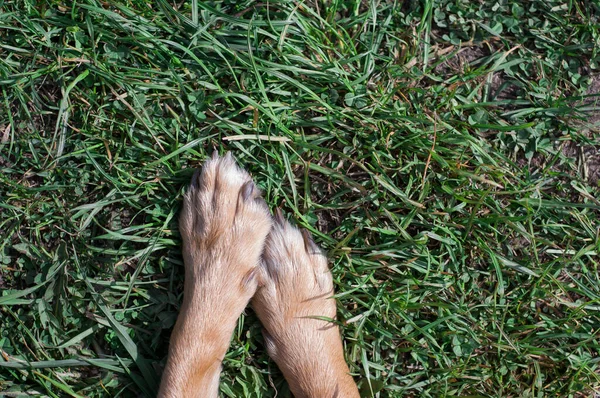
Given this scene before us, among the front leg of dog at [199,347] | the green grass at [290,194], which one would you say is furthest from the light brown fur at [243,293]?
the green grass at [290,194]

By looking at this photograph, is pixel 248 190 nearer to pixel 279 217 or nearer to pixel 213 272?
pixel 279 217

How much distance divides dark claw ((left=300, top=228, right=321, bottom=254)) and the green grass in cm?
8

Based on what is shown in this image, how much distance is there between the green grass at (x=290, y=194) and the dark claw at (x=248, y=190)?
152 millimetres

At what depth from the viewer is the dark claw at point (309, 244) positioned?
357 cm

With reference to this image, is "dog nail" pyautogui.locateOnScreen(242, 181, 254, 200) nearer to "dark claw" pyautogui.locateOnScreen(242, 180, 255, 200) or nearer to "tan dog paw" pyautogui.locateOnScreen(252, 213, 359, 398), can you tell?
"dark claw" pyautogui.locateOnScreen(242, 180, 255, 200)

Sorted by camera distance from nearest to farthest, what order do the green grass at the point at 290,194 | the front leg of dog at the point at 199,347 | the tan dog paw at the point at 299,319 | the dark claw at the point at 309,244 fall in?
the front leg of dog at the point at 199,347 → the tan dog paw at the point at 299,319 → the dark claw at the point at 309,244 → the green grass at the point at 290,194

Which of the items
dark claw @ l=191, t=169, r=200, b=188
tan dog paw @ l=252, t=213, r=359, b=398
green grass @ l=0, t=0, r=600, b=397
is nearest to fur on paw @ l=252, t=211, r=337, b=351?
tan dog paw @ l=252, t=213, r=359, b=398

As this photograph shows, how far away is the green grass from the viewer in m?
3.68

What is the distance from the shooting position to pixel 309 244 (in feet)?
11.8

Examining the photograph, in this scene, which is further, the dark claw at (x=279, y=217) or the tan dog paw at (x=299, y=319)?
the dark claw at (x=279, y=217)

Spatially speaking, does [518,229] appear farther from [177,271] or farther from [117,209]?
[117,209]

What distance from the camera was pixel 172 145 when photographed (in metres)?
3.71

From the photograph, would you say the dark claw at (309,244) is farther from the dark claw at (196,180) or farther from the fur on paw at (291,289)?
the dark claw at (196,180)

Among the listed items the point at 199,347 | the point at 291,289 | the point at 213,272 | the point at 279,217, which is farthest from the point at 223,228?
the point at 199,347
